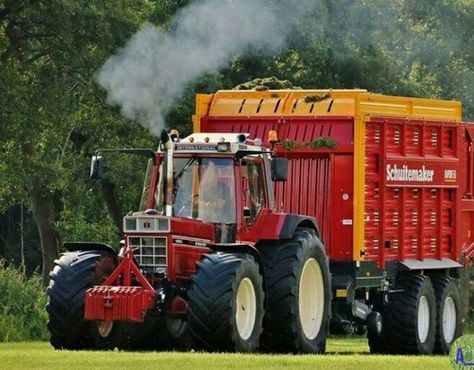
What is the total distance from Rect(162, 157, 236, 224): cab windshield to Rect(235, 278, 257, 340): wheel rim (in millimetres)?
1174

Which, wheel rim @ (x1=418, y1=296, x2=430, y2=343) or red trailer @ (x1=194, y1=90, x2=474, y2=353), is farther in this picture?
wheel rim @ (x1=418, y1=296, x2=430, y2=343)

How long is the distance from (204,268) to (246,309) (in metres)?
0.94

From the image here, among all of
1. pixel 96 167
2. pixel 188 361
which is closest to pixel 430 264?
pixel 96 167

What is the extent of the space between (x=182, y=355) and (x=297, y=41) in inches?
817

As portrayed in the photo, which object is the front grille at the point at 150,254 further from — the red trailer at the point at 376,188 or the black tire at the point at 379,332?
the black tire at the point at 379,332

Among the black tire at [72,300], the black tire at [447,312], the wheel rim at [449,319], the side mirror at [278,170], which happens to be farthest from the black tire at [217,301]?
the wheel rim at [449,319]

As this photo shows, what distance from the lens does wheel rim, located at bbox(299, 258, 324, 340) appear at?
74.9 feet

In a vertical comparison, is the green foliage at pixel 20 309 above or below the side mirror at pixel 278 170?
below

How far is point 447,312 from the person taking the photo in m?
27.6

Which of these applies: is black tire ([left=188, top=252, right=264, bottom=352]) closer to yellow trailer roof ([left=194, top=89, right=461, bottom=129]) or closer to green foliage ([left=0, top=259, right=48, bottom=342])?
yellow trailer roof ([left=194, top=89, right=461, bottom=129])

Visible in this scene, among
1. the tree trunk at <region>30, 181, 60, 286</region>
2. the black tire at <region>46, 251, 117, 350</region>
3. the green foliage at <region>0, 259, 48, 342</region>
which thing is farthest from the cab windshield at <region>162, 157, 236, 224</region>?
the tree trunk at <region>30, 181, 60, 286</region>

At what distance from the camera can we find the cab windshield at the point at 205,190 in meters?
22.0

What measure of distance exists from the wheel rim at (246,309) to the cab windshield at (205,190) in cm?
117

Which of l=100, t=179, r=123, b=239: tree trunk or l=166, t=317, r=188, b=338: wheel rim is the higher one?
l=100, t=179, r=123, b=239: tree trunk
